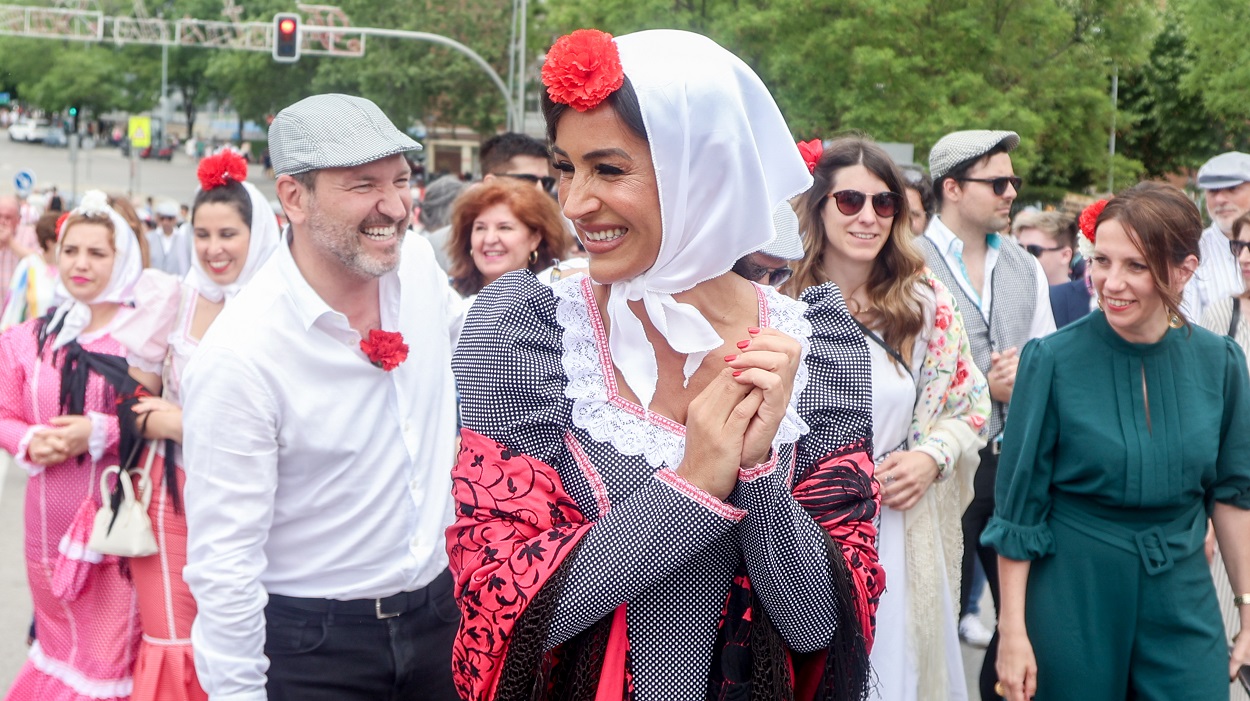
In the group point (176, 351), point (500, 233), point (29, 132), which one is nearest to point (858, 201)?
point (500, 233)

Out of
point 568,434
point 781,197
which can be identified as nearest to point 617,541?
point 568,434

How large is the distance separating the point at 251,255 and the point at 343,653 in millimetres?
2454

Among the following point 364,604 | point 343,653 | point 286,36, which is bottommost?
point 343,653

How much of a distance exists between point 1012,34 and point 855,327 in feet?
70.4

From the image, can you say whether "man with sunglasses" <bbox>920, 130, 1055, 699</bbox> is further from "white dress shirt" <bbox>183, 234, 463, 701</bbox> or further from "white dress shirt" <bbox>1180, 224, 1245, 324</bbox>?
"white dress shirt" <bbox>183, 234, 463, 701</bbox>

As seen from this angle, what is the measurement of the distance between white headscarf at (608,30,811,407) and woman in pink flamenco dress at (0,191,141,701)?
288 centimetres

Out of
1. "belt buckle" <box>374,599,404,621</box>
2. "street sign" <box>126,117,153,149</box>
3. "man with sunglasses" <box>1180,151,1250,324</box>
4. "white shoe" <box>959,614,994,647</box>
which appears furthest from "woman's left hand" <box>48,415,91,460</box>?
"street sign" <box>126,117,153,149</box>

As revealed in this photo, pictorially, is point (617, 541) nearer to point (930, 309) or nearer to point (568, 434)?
point (568, 434)

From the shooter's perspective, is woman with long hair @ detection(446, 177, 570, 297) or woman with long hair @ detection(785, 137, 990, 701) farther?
woman with long hair @ detection(446, 177, 570, 297)

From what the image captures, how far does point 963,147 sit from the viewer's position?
607 centimetres

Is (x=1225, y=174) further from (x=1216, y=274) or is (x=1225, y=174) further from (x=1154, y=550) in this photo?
(x=1154, y=550)

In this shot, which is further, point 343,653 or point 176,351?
point 176,351

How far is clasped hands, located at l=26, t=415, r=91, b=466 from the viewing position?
177 inches

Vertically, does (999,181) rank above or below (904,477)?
above
